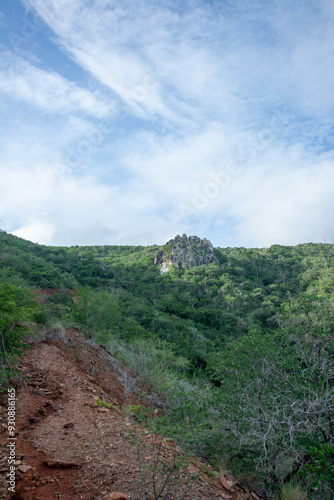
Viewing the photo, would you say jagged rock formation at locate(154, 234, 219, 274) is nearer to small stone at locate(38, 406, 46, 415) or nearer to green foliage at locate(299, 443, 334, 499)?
small stone at locate(38, 406, 46, 415)

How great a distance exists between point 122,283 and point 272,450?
35540 millimetres

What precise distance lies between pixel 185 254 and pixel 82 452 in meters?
62.8

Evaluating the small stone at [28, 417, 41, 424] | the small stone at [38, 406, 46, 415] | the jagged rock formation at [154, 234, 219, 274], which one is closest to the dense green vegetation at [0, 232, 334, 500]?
the small stone at [38, 406, 46, 415]

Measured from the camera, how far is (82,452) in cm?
391

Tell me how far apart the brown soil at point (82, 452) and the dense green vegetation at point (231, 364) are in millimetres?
422

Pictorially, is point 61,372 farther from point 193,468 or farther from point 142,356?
point 142,356

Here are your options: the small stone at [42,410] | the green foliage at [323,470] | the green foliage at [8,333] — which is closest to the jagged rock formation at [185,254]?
the green foliage at [8,333]

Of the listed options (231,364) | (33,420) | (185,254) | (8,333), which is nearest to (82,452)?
(33,420)

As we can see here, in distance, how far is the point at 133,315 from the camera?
2612cm

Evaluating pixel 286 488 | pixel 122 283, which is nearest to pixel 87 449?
pixel 286 488

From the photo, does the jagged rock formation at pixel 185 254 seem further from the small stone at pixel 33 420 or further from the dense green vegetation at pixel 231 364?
the small stone at pixel 33 420

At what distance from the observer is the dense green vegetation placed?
4.03 meters

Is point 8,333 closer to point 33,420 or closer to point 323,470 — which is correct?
point 33,420

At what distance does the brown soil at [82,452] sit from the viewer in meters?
3.15
